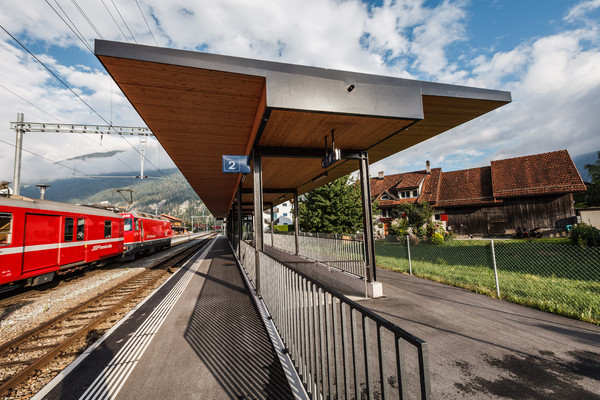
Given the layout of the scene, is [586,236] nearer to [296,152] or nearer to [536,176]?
[296,152]

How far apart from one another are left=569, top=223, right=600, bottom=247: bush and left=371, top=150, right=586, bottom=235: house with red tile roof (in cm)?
1331

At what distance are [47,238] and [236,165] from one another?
23.6ft

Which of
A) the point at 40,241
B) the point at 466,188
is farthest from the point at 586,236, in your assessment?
the point at 40,241

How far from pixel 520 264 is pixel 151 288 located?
13930 mm

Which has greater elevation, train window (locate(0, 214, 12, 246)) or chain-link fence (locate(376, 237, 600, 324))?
train window (locate(0, 214, 12, 246))

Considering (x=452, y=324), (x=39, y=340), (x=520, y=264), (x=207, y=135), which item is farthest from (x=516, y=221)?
(x=39, y=340)

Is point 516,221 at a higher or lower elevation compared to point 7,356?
higher

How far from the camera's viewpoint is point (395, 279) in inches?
328

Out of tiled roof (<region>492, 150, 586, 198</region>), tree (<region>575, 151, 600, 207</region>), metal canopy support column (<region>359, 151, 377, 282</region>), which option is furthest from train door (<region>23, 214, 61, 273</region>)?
tree (<region>575, 151, 600, 207</region>)

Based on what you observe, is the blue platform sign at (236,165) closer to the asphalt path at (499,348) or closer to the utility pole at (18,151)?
the asphalt path at (499,348)

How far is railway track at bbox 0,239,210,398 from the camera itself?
3.38 metres

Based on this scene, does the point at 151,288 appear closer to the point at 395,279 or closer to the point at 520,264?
the point at 395,279

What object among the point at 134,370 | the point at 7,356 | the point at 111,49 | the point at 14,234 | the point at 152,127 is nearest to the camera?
the point at 134,370

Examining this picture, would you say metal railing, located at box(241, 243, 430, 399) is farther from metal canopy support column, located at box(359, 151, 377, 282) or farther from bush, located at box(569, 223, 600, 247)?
bush, located at box(569, 223, 600, 247)
